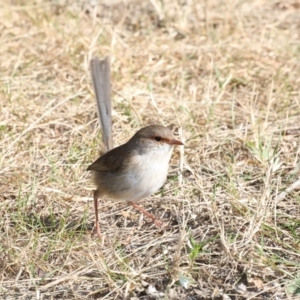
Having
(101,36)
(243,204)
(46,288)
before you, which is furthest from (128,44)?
Result: (46,288)

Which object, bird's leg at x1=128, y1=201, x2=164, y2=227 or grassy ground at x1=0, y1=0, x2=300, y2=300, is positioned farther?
bird's leg at x1=128, y1=201, x2=164, y2=227

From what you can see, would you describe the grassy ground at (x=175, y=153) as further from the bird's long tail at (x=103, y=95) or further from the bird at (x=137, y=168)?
the bird's long tail at (x=103, y=95)

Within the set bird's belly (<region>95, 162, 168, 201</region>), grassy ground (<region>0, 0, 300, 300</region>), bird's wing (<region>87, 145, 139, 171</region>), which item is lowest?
grassy ground (<region>0, 0, 300, 300</region>)

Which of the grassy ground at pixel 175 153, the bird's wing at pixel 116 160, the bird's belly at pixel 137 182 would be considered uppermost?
the bird's wing at pixel 116 160

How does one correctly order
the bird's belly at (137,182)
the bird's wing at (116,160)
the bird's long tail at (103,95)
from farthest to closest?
the bird's long tail at (103,95)
the bird's wing at (116,160)
the bird's belly at (137,182)

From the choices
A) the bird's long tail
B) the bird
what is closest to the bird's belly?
the bird

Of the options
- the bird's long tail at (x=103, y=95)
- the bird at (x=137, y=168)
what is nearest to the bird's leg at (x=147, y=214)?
the bird at (x=137, y=168)

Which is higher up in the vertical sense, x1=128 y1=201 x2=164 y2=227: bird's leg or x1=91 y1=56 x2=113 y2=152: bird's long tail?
x1=91 y1=56 x2=113 y2=152: bird's long tail

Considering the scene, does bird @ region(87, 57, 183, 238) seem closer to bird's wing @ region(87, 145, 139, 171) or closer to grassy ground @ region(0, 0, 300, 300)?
bird's wing @ region(87, 145, 139, 171)

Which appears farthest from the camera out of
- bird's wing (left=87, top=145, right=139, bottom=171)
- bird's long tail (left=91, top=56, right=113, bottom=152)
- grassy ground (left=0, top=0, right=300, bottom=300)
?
bird's long tail (left=91, top=56, right=113, bottom=152)

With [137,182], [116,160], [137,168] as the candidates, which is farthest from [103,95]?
[137,182]
